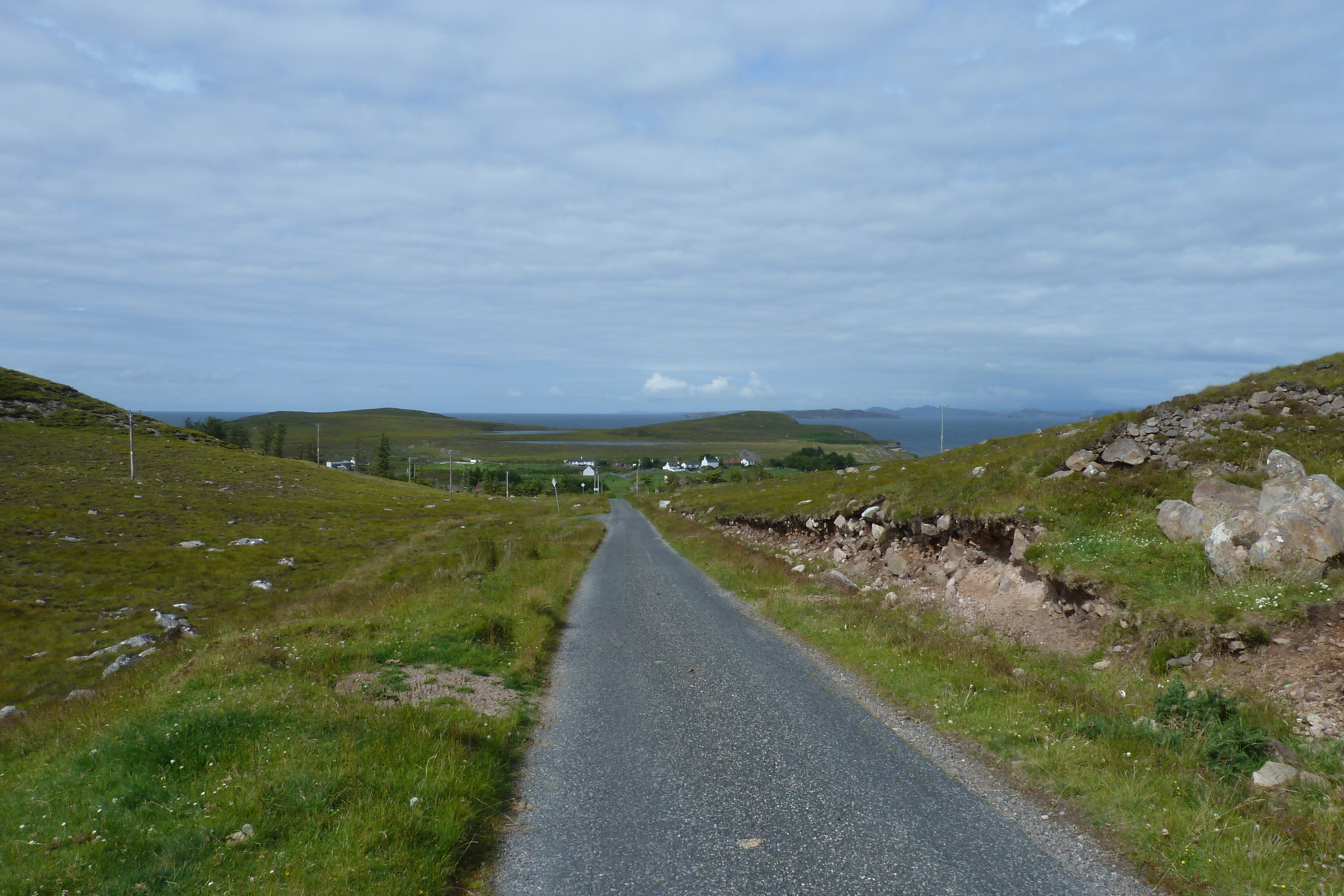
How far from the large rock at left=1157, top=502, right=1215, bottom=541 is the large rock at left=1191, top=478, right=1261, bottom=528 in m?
0.12

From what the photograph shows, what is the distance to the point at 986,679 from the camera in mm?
12352

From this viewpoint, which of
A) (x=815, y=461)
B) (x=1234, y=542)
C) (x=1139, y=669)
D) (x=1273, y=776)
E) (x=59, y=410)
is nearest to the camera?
(x=1273, y=776)

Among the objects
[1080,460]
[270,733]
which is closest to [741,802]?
[270,733]

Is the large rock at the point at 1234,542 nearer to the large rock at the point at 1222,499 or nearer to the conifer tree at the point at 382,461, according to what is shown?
the large rock at the point at 1222,499

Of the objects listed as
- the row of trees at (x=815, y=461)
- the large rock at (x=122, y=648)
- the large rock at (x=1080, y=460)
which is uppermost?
the large rock at (x=1080, y=460)

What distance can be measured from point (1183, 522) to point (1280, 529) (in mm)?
2457

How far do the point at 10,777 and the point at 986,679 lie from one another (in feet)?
48.2

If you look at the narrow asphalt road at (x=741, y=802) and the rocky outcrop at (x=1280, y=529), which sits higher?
the rocky outcrop at (x=1280, y=529)

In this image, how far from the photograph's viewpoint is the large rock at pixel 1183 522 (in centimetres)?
1462

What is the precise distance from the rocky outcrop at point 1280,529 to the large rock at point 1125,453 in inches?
A: 229

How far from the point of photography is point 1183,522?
49.6 ft

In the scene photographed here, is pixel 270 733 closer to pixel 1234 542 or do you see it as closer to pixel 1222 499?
pixel 1234 542

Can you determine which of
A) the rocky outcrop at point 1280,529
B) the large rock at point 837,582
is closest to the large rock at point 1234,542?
the rocky outcrop at point 1280,529

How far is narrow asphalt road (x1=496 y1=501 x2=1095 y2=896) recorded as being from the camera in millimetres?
6570
